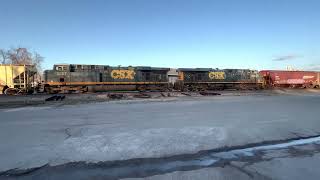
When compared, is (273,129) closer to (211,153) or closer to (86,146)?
(211,153)

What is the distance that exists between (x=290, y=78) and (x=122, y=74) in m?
29.5

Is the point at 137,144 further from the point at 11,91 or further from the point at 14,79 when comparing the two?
the point at 14,79

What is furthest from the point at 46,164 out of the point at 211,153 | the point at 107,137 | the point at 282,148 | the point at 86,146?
the point at 282,148

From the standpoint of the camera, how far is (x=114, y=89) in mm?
34594

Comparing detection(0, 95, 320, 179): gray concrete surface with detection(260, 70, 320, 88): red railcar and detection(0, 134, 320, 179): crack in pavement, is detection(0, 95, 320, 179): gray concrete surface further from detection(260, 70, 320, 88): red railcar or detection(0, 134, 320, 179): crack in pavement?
detection(260, 70, 320, 88): red railcar

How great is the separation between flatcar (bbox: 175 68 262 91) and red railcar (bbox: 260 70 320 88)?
2267mm

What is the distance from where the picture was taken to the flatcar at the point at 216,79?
131 ft

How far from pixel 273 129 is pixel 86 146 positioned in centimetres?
569

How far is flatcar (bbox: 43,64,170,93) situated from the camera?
31.9 meters

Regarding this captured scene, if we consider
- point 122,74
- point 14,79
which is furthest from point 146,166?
point 122,74

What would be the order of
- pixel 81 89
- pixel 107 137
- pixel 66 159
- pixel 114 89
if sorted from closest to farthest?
pixel 66 159
pixel 107 137
pixel 81 89
pixel 114 89

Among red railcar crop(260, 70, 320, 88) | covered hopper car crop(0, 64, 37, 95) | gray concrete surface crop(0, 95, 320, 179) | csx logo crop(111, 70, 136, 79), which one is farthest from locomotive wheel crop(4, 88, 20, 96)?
red railcar crop(260, 70, 320, 88)

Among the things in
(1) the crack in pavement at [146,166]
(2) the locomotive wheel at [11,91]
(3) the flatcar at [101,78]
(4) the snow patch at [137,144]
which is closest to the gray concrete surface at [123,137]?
(4) the snow patch at [137,144]

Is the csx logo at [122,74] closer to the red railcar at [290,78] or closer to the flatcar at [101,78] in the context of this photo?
the flatcar at [101,78]
